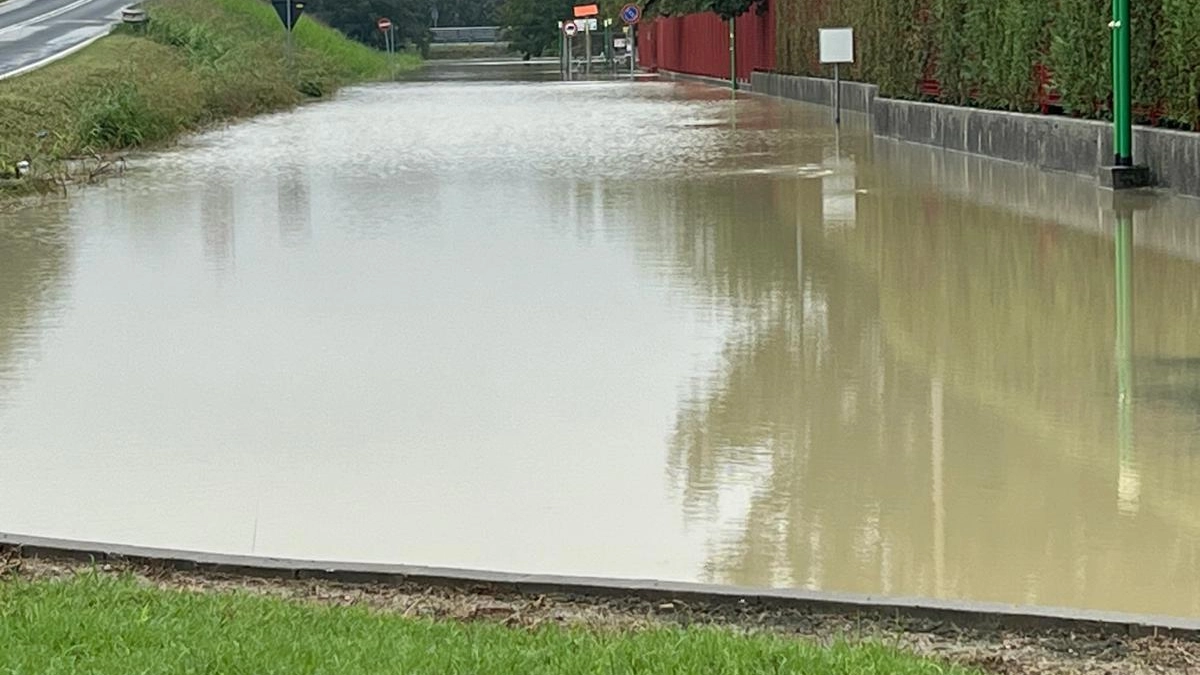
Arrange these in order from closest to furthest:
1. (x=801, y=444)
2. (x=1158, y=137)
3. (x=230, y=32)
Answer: (x=801, y=444) < (x=1158, y=137) < (x=230, y=32)

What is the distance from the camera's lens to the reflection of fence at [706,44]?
5509cm

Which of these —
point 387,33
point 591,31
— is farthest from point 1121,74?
point 387,33

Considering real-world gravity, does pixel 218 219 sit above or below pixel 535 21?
below

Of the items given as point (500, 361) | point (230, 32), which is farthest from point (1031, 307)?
point (230, 32)

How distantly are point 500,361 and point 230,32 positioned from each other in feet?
157

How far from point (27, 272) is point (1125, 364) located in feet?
28.2

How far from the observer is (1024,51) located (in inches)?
994

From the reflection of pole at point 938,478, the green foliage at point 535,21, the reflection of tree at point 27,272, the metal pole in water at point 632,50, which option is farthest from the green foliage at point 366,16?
the reflection of pole at point 938,478

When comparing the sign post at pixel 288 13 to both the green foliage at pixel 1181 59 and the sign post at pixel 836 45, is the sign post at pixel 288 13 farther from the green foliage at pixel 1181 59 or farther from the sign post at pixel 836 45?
the green foliage at pixel 1181 59

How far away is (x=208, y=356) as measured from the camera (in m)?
12.2

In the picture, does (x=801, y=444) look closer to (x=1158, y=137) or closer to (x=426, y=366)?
(x=426, y=366)

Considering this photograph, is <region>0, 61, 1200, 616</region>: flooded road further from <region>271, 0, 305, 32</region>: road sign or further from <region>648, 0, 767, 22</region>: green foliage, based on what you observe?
<region>648, 0, 767, 22</region>: green foliage

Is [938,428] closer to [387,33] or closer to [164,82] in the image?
[164,82]

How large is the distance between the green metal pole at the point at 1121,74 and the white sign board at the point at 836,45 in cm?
1509
